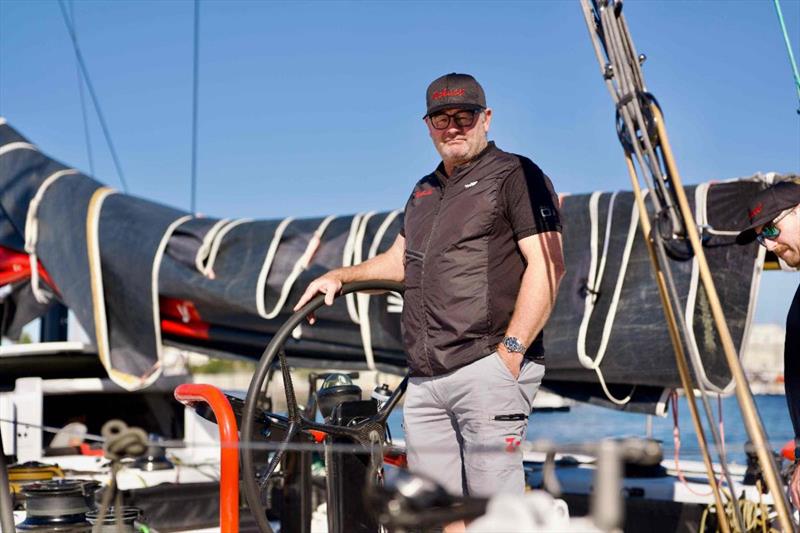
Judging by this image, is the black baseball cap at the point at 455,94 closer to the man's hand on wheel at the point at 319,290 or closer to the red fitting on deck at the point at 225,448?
the man's hand on wheel at the point at 319,290

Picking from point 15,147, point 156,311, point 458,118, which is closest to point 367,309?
point 156,311

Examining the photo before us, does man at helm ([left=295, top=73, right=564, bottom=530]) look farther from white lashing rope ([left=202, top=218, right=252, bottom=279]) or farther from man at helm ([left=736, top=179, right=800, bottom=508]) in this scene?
white lashing rope ([left=202, top=218, right=252, bottom=279])

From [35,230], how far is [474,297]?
341 centimetres

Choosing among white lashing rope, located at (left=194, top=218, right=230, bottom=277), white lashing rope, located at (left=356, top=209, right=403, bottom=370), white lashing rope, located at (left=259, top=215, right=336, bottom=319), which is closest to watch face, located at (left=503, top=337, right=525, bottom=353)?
white lashing rope, located at (left=356, top=209, right=403, bottom=370)

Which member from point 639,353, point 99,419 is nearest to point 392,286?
point 639,353

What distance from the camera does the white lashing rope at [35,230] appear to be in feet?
16.6

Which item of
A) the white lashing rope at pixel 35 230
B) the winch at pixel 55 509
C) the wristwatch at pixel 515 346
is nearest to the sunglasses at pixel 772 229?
the wristwatch at pixel 515 346

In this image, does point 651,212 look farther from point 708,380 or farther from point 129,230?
point 129,230

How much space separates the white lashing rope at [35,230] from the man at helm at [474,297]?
3068 millimetres

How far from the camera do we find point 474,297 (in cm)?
231

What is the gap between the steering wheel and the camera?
2062 millimetres

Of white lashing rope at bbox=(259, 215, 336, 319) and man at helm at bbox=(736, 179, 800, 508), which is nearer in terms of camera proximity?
man at helm at bbox=(736, 179, 800, 508)

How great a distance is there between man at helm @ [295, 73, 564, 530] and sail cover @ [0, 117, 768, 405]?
1278 millimetres

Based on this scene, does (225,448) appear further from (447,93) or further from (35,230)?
(35,230)
